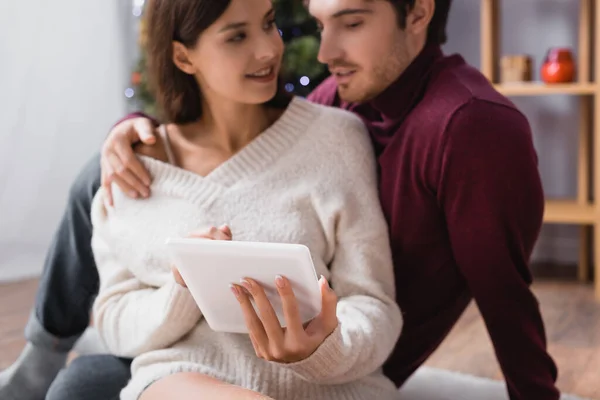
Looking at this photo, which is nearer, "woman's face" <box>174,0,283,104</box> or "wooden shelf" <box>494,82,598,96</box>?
"woman's face" <box>174,0,283,104</box>

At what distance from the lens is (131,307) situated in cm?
136

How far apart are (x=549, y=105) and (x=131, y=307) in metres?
2.24

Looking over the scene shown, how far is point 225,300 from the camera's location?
3.84 ft

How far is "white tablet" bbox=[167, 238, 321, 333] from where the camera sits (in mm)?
1038

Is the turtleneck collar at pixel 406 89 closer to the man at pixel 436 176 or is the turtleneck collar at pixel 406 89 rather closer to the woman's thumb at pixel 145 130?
the man at pixel 436 176

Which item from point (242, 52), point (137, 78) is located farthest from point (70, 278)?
point (137, 78)

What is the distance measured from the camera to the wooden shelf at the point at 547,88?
274cm

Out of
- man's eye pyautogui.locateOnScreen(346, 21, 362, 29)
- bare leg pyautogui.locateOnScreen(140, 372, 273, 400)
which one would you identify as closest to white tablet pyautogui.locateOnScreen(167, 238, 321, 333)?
bare leg pyautogui.locateOnScreen(140, 372, 273, 400)

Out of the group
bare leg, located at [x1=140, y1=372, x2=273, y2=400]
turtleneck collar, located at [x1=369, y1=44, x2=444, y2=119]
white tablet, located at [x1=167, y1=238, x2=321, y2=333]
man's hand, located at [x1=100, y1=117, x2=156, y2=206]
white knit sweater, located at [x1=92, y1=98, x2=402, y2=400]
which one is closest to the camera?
white tablet, located at [x1=167, y1=238, x2=321, y2=333]

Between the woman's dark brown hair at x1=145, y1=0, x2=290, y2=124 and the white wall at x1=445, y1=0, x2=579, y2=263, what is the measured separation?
1879mm

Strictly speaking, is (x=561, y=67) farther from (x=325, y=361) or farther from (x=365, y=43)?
(x=325, y=361)

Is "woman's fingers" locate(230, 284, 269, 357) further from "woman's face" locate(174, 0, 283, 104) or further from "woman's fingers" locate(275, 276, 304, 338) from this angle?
"woman's face" locate(174, 0, 283, 104)

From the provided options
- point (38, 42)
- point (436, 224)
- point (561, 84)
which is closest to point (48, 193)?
point (38, 42)

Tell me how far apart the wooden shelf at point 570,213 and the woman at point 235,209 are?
1.57 m
